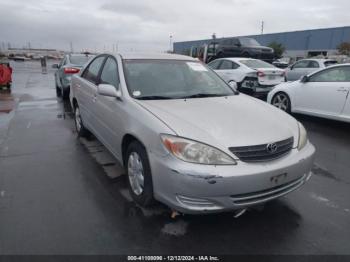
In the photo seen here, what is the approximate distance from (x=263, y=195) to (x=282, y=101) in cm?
547

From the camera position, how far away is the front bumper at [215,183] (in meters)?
2.43

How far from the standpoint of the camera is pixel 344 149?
5227 mm

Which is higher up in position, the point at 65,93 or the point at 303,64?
the point at 303,64

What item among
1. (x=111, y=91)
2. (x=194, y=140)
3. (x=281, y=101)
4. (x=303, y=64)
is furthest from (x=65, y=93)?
(x=303, y=64)

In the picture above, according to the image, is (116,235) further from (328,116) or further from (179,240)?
(328,116)

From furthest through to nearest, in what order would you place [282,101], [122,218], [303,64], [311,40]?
[311,40]
[303,64]
[282,101]
[122,218]

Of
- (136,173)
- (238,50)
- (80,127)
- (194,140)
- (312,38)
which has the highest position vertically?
(312,38)

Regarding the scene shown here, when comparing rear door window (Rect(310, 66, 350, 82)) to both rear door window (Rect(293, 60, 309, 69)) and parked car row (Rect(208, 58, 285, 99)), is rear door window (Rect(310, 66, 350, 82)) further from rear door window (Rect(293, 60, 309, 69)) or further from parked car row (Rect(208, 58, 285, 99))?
rear door window (Rect(293, 60, 309, 69))

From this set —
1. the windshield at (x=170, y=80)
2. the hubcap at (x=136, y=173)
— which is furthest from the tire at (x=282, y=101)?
the hubcap at (x=136, y=173)

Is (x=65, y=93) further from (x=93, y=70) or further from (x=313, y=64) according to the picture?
(x=313, y=64)

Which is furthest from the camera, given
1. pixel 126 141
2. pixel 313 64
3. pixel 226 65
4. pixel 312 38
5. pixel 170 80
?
pixel 312 38

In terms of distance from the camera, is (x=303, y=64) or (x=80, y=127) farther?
(x=303, y=64)

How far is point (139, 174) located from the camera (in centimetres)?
307

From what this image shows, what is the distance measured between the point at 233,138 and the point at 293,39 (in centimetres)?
6184
